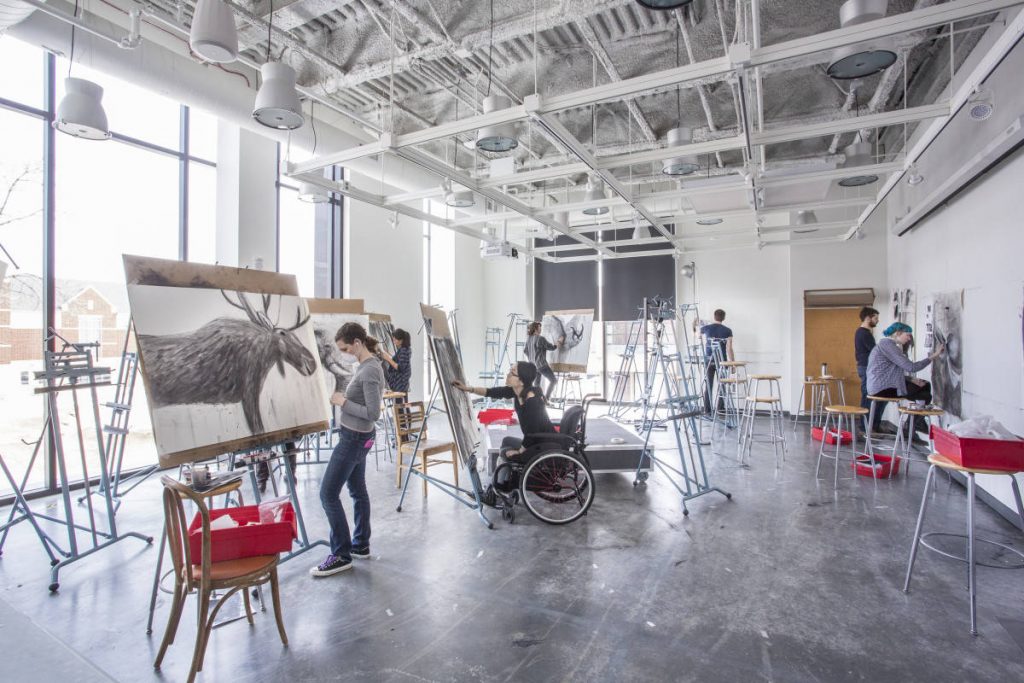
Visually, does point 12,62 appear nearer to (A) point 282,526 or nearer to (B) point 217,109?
(B) point 217,109

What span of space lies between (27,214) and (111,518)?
9.81 feet

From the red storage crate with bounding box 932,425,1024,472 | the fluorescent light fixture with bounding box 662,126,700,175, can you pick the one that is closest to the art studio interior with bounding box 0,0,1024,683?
the red storage crate with bounding box 932,425,1024,472

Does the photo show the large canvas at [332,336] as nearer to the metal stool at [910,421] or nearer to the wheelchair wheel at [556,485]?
the wheelchair wheel at [556,485]

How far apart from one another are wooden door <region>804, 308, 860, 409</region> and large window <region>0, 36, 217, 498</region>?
8.66m

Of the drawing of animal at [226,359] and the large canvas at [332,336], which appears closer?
the drawing of animal at [226,359]

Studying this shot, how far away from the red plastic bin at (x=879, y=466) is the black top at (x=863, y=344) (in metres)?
1.30

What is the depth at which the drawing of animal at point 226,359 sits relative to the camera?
278cm

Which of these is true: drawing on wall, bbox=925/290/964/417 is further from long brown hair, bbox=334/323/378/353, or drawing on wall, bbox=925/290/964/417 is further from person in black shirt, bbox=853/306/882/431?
long brown hair, bbox=334/323/378/353

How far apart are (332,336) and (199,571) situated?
3.86 metres

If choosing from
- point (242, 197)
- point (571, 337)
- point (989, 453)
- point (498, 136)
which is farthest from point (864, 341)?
point (242, 197)

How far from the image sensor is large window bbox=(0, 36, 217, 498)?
14.7ft

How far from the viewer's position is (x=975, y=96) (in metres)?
3.13

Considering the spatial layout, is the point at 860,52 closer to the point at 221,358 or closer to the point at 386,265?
the point at 221,358

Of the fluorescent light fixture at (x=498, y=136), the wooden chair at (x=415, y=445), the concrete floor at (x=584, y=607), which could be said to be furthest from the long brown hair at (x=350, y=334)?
the fluorescent light fixture at (x=498, y=136)
